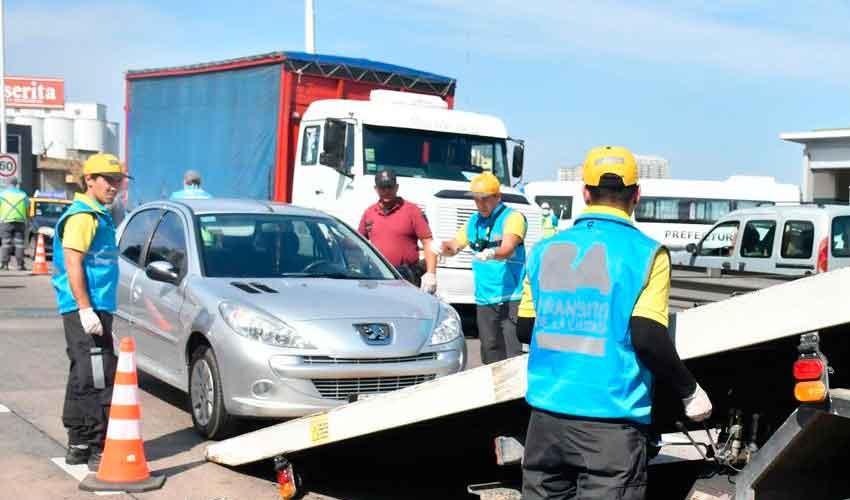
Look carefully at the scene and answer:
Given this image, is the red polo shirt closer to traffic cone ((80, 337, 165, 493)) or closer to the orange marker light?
traffic cone ((80, 337, 165, 493))

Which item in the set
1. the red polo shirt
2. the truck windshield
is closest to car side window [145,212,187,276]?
the red polo shirt

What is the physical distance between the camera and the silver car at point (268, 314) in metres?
7.31

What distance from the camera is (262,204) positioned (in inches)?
372

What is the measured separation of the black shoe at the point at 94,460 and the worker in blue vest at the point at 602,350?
365 centimetres

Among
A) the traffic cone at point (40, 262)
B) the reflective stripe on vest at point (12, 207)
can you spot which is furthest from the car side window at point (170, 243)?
the traffic cone at point (40, 262)

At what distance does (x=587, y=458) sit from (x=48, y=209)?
27.3m

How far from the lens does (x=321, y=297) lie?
25.8ft

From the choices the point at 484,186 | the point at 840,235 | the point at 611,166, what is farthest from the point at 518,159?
the point at 611,166

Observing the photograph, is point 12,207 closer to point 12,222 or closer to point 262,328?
point 12,222

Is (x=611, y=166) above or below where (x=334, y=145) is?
below

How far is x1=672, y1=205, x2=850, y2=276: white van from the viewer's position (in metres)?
15.2

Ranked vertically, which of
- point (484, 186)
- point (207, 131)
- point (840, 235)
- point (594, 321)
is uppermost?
point (207, 131)

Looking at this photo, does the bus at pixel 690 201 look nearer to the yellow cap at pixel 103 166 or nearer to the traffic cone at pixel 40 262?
the traffic cone at pixel 40 262

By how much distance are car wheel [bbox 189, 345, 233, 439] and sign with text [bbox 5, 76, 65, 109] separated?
103 meters
